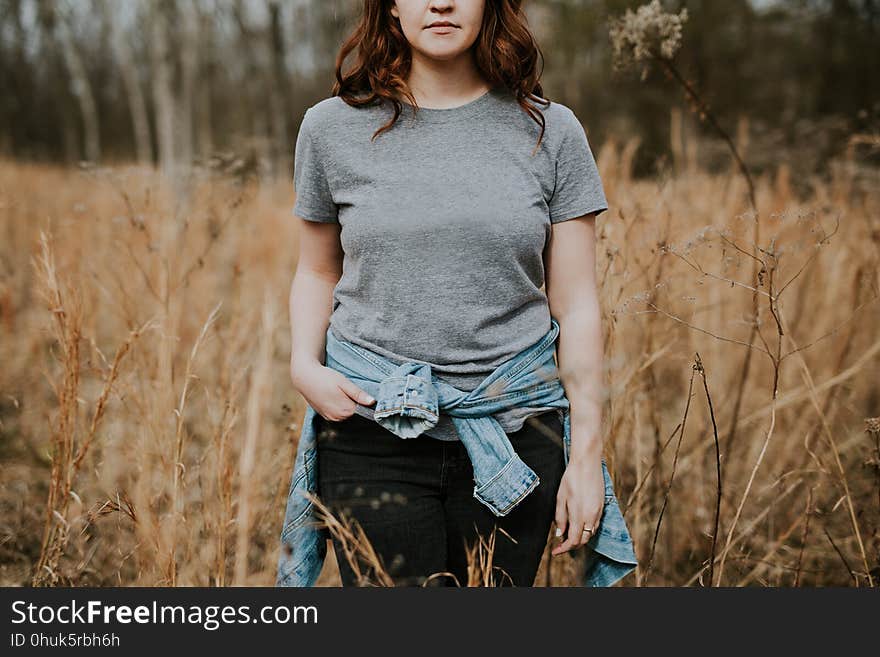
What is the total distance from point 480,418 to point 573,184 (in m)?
0.41

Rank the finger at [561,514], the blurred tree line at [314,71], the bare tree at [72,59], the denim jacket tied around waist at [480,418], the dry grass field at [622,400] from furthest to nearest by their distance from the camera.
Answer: the bare tree at [72,59] < the blurred tree line at [314,71] < the dry grass field at [622,400] < the finger at [561,514] < the denim jacket tied around waist at [480,418]

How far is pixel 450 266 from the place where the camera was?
116cm

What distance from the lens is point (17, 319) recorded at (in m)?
4.34

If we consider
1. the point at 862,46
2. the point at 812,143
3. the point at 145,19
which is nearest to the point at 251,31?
the point at 145,19

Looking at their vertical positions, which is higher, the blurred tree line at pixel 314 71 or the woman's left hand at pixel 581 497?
the blurred tree line at pixel 314 71

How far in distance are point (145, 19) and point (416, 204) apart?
1264cm

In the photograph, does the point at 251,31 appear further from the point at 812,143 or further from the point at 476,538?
the point at 476,538

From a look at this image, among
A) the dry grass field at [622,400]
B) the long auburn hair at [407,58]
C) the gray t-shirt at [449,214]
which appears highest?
the long auburn hair at [407,58]

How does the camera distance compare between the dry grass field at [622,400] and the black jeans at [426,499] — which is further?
the dry grass field at [622,400]

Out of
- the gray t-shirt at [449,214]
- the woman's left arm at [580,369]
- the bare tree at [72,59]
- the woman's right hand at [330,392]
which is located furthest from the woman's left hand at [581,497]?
the bare tree at [72,59]

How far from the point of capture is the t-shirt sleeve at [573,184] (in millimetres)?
1211

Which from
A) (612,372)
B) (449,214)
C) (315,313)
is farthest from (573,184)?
(612,372)

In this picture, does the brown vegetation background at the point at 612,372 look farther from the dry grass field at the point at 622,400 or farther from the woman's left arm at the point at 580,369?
the woman's left arm at the point at 580,369

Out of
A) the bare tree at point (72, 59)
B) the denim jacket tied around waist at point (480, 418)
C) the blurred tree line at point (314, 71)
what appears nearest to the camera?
the denim jacket tied around waist at point (480, 418)
